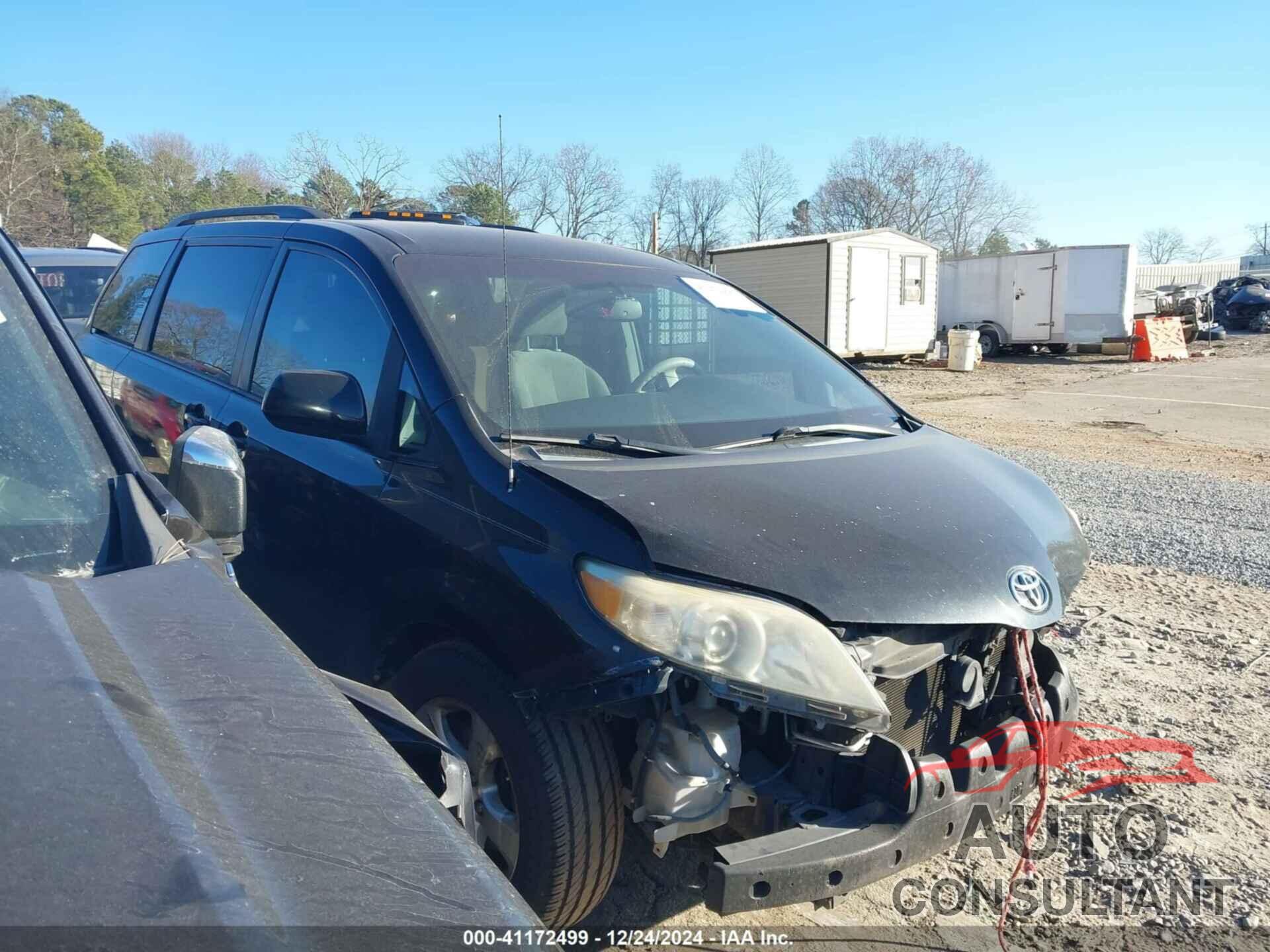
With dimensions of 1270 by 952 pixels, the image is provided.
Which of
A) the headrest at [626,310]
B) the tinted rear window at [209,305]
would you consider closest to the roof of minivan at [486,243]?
the headrest at [626,310]

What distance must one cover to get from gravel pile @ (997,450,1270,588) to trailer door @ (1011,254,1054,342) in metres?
17.8

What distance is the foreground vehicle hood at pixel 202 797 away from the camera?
3.03 ft

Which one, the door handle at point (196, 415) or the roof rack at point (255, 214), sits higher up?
the roof rack at point (255, 214)

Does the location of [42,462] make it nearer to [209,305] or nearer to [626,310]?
[626,310]

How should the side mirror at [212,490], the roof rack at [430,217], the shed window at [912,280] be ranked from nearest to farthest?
the side mirror at [212,490]
the roof rack at [430,217]
the shed window at [912,280]

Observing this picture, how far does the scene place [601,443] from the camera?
264cm

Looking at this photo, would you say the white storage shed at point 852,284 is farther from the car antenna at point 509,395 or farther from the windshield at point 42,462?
the windshield at point 42,462

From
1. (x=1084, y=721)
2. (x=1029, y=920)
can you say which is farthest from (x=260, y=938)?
(x=1084, y=721)

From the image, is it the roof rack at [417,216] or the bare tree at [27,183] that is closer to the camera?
the roof rack at [417,216]

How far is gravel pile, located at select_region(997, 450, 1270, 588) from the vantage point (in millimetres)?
6160

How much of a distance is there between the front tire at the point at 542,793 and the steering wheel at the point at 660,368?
1.06 metres

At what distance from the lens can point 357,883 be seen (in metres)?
0.99

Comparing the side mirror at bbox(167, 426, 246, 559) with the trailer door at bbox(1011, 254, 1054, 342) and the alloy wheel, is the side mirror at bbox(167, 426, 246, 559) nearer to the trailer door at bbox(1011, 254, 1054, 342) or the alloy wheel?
the alloy wheel

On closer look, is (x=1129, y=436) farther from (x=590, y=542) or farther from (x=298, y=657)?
(x=298, y=657)
